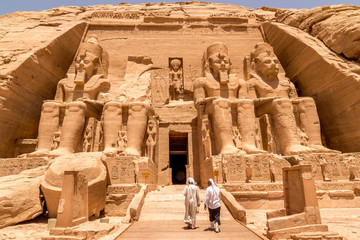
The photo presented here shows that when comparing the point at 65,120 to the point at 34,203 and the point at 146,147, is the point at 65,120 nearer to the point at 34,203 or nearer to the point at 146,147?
the point at 146,147

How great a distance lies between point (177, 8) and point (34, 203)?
11.0m

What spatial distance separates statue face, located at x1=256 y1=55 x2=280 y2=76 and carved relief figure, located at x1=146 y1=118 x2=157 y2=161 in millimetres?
4012

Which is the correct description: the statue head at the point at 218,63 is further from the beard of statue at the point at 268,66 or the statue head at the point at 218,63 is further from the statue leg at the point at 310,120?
the statue leg at the point at 310,120

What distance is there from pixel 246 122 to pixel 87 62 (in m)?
5.36

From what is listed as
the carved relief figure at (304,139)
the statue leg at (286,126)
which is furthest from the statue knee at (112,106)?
the carved relief figure at (304,139)

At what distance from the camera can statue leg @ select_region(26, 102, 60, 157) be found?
7.21 metres

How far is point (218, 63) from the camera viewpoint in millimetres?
8398

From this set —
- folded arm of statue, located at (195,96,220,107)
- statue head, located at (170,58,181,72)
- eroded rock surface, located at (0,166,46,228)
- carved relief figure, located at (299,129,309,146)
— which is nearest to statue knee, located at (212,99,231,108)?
folded arm of statue, located at (195,96,220,107)

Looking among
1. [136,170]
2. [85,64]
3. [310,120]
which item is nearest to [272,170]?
[310,120]

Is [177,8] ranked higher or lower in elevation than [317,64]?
higher

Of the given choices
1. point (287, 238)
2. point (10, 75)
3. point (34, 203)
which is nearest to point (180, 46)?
point (10, 75)

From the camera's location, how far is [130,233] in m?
3.43

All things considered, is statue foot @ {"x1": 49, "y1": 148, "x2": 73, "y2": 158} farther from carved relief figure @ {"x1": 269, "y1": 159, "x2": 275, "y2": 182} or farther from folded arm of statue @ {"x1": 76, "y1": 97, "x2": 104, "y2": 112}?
carved relief figure @ {"x1": 269, "y1": 159, "x2": 275, "y2": 182}

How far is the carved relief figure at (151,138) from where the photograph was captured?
299 inches
